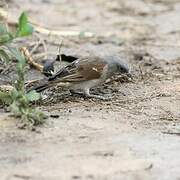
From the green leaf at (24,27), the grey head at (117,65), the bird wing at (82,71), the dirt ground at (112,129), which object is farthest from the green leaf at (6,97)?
the grey head at (117,65)

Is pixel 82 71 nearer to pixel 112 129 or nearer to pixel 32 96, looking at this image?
pixel 32 96

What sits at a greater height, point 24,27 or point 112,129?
point 24,27

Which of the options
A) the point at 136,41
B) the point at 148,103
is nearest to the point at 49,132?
the point at 148,103

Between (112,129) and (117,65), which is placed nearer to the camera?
(112,129)

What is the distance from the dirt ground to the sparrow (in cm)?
15

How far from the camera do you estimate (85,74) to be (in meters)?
6.66

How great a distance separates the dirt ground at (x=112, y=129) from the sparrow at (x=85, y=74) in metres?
0.15

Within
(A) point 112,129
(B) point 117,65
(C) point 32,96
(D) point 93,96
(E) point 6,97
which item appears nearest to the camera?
(A) point 112,129

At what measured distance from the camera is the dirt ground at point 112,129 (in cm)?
462

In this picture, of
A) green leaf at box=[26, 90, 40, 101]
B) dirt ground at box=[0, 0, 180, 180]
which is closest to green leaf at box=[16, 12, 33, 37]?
green leaf at box=[26, 90, 40, 101]

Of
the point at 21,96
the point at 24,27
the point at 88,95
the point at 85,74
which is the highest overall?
the point at 24,27

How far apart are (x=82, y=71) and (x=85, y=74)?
4 cm

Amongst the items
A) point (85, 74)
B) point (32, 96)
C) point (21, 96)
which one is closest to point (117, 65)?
point (85, 74)

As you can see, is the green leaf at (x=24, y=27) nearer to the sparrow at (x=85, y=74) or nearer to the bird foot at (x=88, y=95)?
the sparrow at (x=85, y=74)
